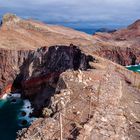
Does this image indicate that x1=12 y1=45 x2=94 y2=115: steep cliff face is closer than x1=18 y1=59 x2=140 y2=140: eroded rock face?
No

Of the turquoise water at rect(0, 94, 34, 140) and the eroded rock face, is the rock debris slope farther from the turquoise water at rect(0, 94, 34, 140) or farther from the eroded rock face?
the turquoise water at rect(0, 94, 34, 140)

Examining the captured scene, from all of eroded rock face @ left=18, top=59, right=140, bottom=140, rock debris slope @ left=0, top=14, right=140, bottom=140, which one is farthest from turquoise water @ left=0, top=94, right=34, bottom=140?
eroded rock face @ left=18, top=59, right=140, bottom=140

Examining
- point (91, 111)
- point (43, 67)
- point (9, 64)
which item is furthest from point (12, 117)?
point (91, 111)

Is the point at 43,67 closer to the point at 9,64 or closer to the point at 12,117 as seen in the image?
the point at 9,64

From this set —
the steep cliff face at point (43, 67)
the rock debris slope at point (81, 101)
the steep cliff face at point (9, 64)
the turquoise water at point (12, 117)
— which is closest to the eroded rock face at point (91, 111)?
the rock debris slope at point (81, 101)

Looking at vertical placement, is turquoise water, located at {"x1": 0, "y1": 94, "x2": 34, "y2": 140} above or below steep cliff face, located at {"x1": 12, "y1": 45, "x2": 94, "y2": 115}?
below

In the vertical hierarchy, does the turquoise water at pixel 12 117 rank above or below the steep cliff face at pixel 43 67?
below

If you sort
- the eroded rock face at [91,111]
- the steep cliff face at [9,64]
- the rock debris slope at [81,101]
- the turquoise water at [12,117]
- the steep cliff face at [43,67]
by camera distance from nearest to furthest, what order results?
the eroded rock face at [91,111], the rock debris slope at [81,101], the turquoise water at [12,117], the steep cliff face at [43,67], the steep cliff face at [9,64]

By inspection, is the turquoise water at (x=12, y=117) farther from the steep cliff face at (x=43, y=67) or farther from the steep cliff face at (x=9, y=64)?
the steep cliff face at (x=9, y=64)

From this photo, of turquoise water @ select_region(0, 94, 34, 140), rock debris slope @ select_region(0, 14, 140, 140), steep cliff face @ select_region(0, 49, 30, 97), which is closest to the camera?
rock debris slope @ select_region(0, 14, 140, 140)
